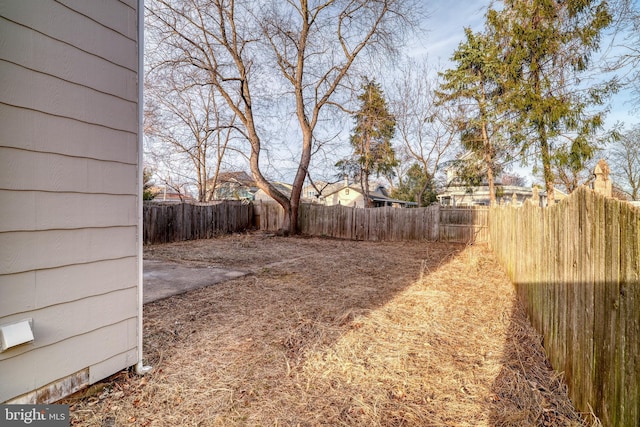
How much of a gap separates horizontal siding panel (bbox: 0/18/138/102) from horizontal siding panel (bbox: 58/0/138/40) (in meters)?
0.04

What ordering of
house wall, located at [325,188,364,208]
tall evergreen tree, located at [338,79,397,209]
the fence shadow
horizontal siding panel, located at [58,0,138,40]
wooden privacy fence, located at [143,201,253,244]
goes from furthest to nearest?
house wall, located at [325,188,364,208] → tall evergreen tree, located at [338,79,397,209] → wooden privacy fence, located at [143,201,253,244] → horizontal siding panel, located at [58,0,138,40] → the fence shadow

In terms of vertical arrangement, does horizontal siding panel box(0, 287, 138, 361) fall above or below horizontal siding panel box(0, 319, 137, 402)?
above

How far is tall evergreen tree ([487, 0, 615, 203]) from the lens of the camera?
29.9 feet

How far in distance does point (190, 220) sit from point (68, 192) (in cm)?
932

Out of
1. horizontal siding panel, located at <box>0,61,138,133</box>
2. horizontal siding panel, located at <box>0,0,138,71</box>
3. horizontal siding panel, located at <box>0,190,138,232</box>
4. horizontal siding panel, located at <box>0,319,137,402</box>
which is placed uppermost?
horizontal siding panel, located at <box>0,0,138,71</box>

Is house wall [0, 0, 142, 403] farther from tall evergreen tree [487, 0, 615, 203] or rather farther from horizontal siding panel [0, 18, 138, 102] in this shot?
tall evergreen tree [487, 0, 615, 203]

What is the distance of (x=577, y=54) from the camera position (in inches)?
367

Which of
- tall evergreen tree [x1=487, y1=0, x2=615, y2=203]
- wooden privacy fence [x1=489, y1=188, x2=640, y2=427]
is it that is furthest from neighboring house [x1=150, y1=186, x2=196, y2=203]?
wooden privacy fence [x1=489, y1=188, x2=640, y2=427]

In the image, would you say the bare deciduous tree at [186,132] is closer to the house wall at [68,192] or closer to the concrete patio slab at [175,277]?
the concrete patio slab at [175,277]

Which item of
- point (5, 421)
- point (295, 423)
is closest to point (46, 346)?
point (5, 421)

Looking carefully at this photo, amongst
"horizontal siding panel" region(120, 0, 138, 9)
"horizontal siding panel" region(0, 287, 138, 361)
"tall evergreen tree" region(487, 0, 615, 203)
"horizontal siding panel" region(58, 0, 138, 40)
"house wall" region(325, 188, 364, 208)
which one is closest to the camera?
"horizontal siding panel" region(0, 287, 138, 361)

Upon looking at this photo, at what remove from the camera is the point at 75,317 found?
1801mm

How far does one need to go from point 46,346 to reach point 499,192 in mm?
15675

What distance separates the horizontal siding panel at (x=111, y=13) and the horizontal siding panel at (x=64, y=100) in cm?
45
